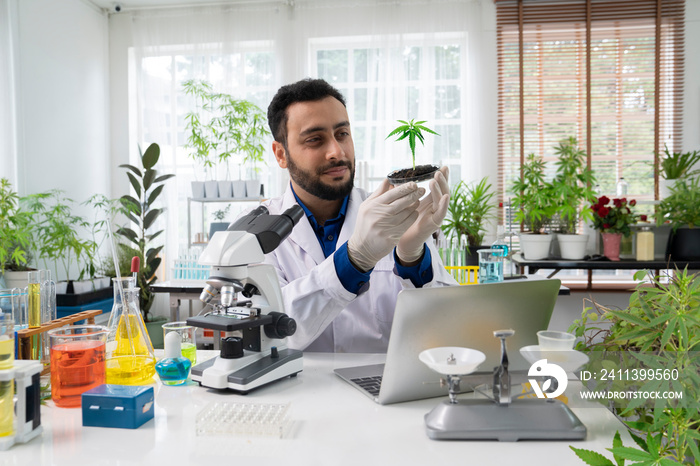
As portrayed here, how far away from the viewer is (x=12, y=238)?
3.49 metres

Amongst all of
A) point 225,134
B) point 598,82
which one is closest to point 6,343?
point 225,134

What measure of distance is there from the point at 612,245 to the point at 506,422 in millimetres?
3166

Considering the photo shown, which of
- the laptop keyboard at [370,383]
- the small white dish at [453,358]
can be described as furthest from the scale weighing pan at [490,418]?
the laptop keyboard at [370,383]

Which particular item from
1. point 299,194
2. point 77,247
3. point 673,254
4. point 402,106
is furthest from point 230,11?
point 673,254

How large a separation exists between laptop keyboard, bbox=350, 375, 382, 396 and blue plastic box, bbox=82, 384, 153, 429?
0.41 meters

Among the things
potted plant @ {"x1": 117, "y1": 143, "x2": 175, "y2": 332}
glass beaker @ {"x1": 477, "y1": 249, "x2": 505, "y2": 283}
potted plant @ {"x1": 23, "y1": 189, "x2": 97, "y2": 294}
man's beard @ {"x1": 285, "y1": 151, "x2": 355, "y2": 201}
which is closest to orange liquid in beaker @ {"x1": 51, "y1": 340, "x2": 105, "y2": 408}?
man's beard @ {"x1": 285, "y1": 151, "x2": 355, "y2": 201}

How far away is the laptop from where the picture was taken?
37.6 inches

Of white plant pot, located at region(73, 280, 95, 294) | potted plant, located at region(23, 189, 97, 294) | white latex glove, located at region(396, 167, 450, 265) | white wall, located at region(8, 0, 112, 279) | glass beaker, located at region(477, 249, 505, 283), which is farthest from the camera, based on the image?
white wall, located at region(8, 0, 112, 279)

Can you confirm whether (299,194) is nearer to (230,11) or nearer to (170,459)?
(170,459)

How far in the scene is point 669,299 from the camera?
911 mm

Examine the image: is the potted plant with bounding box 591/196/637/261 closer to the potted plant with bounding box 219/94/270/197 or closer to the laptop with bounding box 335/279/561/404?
the potted plant with bounding box 219/94/270/197

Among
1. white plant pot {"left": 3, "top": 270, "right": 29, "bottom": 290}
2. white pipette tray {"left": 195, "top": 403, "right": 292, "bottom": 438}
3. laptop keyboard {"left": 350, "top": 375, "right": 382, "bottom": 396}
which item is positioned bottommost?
white plant pot {"left": 3, "top": 270, "right": 29, "bottom": 290}

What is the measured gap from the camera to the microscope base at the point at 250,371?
3.59 ft

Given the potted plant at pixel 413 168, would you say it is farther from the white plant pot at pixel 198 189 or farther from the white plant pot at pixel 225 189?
the white plant pot at pixel 198 189
